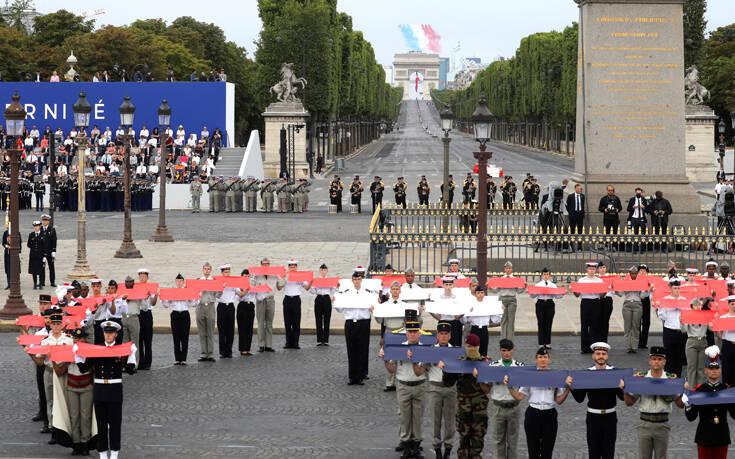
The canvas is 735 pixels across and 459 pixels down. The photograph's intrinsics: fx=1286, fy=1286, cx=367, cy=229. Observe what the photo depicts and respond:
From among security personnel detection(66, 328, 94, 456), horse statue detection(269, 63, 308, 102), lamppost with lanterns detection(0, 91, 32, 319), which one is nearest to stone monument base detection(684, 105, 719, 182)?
horse statue detection(269, 63, 308, 102)

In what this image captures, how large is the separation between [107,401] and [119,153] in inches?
1991

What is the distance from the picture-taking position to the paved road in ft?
50.2

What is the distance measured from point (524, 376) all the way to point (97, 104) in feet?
198

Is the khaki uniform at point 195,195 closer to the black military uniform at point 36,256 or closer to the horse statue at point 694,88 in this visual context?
the black military uniform at point 36,256

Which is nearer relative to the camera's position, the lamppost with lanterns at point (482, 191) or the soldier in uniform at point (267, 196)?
the lamppost with lanterns at point (482, 191)

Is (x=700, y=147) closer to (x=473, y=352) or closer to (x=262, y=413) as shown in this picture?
(x=262, y=413)

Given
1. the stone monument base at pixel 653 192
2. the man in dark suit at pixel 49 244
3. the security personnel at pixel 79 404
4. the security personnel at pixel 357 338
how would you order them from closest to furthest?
the security personnel at pixel 79 404 → the security personnel at pixel 357 338 → the man in dark suit at pixel 49 244 → the stone monument base at pixel 653 192

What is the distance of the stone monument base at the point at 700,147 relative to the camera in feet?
241

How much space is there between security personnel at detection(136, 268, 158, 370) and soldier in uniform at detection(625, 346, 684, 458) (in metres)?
9.65

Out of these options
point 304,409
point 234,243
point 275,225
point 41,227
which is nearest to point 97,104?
point 275,225

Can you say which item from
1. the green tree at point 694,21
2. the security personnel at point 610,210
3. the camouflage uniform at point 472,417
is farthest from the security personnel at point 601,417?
the green tree at point 694,21

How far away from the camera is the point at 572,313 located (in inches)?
1032

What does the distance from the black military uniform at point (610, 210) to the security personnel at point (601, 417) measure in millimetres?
16393

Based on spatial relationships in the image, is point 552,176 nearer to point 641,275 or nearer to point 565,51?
point 565,51
